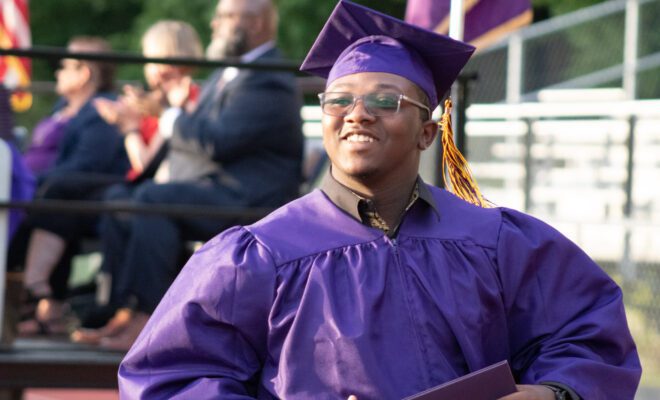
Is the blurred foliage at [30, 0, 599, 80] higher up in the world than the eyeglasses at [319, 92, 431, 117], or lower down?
higher up

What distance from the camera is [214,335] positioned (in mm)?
2990

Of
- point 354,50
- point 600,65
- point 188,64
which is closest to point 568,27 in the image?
point 600,65

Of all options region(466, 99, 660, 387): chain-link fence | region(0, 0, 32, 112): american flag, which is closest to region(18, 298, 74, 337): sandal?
region(0, 0, 32, 112): american flag

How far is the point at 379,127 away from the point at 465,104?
104 inches

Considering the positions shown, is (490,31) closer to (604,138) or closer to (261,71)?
(261,71)

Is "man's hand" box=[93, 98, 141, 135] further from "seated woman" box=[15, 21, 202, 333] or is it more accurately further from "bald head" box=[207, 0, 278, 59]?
"bald head" box=[207, 0, 278, 59]

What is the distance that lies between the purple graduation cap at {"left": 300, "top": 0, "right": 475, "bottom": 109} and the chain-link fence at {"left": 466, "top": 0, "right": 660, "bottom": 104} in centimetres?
771

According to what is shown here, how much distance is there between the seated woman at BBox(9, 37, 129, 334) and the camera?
6770mm

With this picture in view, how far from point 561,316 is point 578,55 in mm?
9406

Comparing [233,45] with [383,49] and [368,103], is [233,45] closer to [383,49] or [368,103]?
[383,49]

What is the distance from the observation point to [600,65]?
1259 centimetres

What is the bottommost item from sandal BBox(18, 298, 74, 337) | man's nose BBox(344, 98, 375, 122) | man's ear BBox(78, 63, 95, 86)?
sandal BBox(18, 298, 74, 337)

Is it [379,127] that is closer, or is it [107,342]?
[379,127]

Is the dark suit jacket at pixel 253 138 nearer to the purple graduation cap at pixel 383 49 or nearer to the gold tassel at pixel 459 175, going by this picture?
the gold tassel at pixel 459 175
